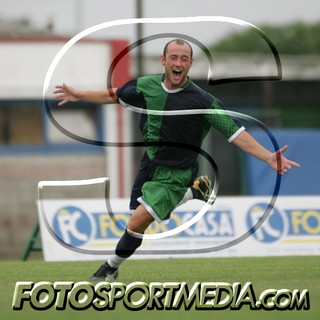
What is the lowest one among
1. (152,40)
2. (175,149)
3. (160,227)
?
(160,227)

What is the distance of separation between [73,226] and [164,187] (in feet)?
22.0

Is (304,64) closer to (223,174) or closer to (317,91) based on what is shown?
(317,91)

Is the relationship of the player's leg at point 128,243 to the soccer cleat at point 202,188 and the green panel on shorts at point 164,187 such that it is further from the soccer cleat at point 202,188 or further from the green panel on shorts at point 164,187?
the soccer cleat at point 202,188

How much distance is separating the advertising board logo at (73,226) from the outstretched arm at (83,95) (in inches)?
266

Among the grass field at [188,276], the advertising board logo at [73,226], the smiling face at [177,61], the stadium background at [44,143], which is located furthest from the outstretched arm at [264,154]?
the stadium background at [44,143]

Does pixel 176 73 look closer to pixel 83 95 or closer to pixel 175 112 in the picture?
pixel 175 112

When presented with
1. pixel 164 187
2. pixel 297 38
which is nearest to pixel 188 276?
pixel 164 187

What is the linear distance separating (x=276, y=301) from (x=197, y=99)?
1774 mm

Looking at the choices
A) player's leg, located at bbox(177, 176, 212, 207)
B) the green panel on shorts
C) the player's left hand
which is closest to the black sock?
the green panel on shorts

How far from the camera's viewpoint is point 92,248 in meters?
16.3

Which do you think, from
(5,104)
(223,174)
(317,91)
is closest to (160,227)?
(5,104)

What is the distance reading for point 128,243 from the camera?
10.3 m

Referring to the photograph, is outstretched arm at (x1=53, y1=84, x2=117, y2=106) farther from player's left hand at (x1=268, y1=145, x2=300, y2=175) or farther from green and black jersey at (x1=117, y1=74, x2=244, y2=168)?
player's left hand at (x1=268, y1=145, x2=300, y2=175)

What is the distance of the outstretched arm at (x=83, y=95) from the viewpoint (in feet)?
31.6
